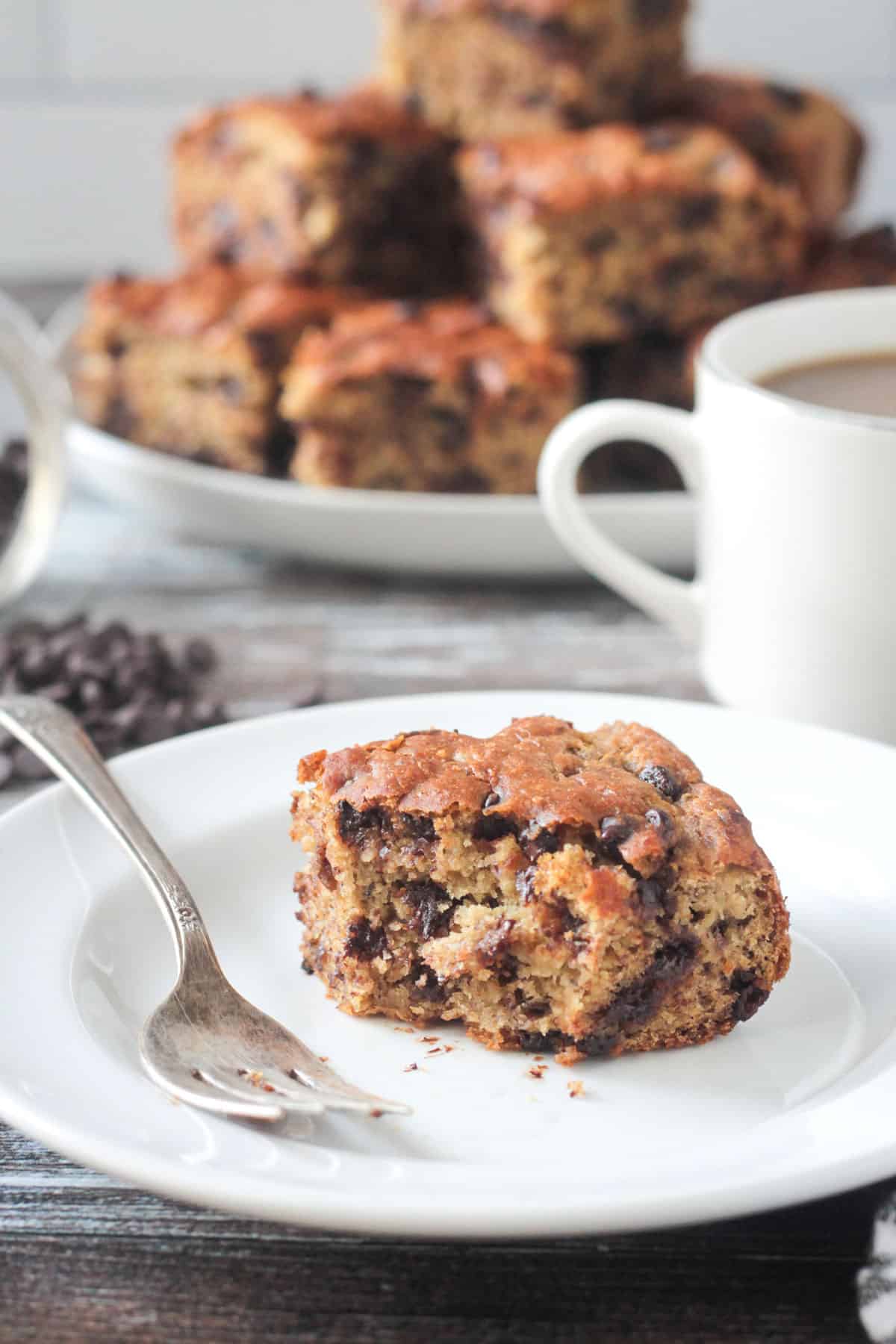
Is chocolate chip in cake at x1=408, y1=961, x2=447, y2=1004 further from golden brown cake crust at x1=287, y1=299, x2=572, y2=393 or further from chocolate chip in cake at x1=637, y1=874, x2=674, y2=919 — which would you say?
golden brown cake crust at x1=287, y1=299, x2=572, y2=393

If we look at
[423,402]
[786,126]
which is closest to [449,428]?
[423,402]

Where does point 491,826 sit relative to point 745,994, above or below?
above

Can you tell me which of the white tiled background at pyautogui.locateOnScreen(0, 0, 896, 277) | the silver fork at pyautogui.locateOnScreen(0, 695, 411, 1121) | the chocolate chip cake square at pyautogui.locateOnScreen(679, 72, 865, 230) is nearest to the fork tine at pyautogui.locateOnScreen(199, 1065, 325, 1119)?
the silver fork at pyautogui.locateOnScreen(0, 695, 411, 1121)

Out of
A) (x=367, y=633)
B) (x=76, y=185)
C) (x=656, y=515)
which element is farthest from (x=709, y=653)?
(x=76, y=185)

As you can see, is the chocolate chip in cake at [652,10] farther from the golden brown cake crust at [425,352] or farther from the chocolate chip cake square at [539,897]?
the chocolate chip cake square at [539,897]

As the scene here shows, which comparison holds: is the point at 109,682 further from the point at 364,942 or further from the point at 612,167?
the point at 612,167

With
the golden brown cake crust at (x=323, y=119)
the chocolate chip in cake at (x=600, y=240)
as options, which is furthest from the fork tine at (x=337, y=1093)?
the golden brown cake crust at (x=323, y=119)
